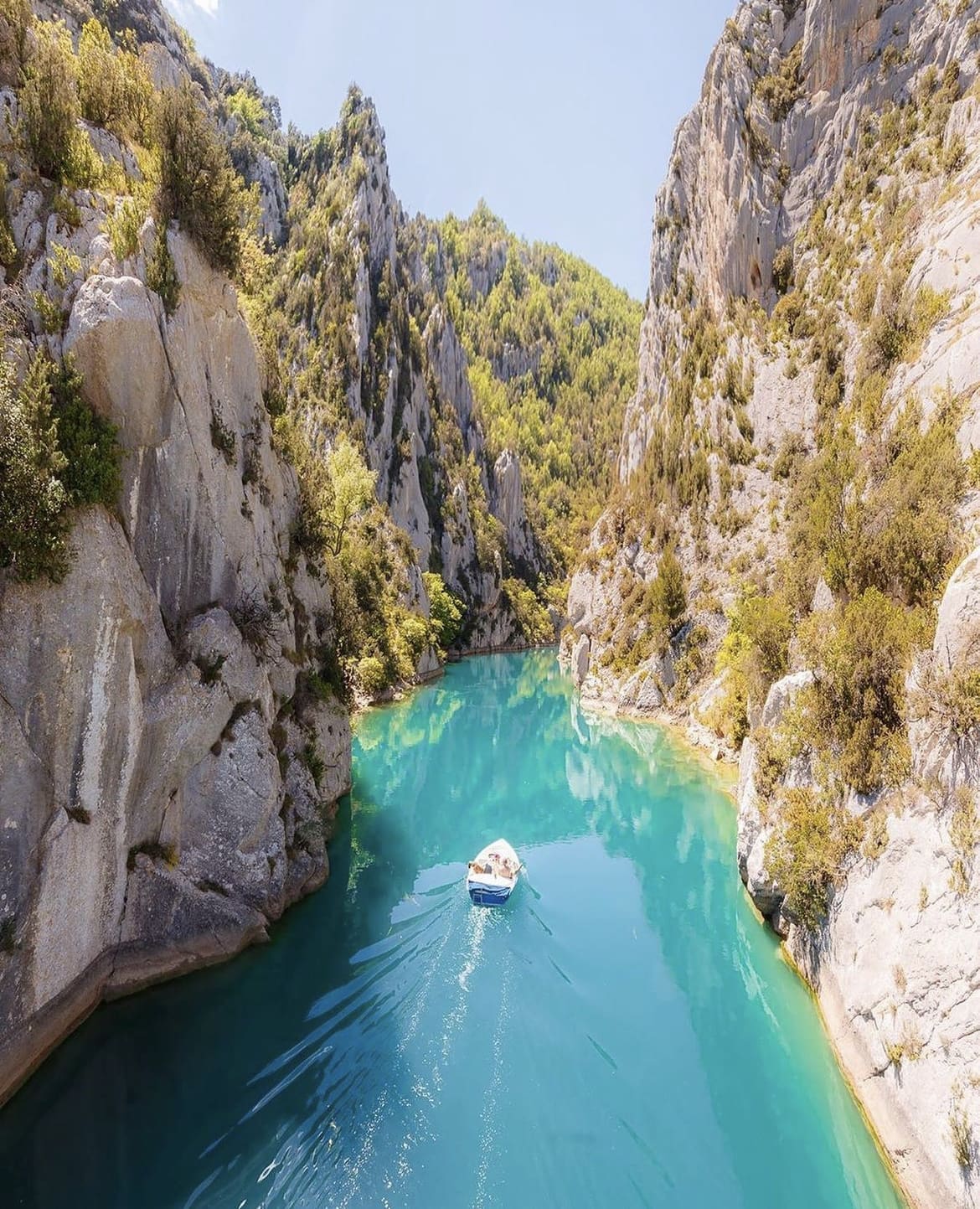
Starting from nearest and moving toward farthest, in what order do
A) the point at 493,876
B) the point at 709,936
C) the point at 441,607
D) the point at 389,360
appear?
the point at 709,936, the point at 493,876, the point at 441,607, the point at 389,360

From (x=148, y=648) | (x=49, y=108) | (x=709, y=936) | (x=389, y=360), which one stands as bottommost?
(x=709, y=936)

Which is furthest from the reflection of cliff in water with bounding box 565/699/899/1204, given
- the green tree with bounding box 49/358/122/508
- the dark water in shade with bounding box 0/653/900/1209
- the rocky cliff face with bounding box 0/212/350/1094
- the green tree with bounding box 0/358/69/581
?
the green tree with bounding box 49/358/122/508

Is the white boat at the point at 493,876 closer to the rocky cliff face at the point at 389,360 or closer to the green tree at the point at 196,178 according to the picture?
the green tree at the point at 196,178

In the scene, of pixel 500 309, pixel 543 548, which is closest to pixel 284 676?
pixel 543 548

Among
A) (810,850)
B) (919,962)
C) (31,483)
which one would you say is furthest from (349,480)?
(919,962)

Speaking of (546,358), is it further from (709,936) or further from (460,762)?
(709,936)

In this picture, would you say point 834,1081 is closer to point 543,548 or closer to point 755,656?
point 755,656

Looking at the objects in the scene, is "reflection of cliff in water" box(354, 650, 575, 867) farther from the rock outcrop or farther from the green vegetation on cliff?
the green vegetation on cliff
